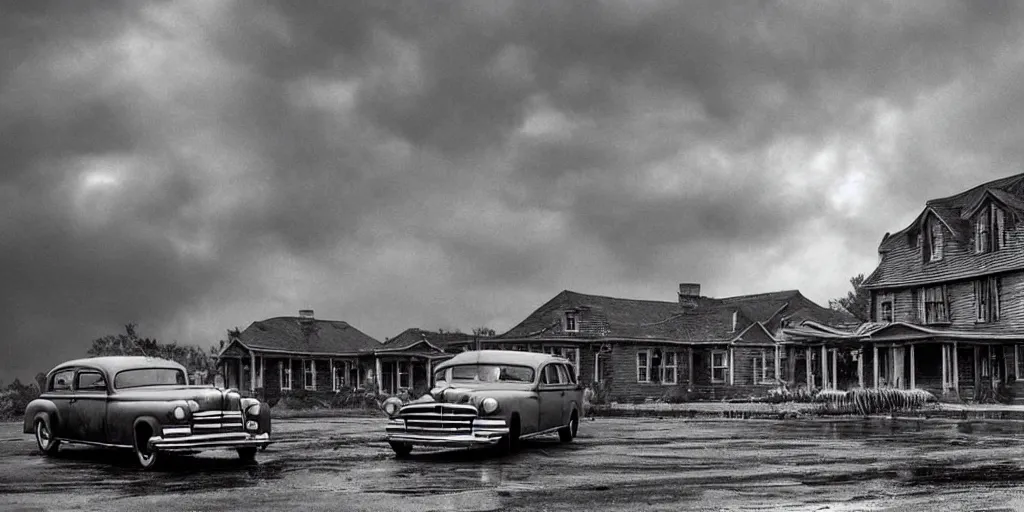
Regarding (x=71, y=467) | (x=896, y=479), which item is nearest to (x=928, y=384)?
(x=896, y=479)

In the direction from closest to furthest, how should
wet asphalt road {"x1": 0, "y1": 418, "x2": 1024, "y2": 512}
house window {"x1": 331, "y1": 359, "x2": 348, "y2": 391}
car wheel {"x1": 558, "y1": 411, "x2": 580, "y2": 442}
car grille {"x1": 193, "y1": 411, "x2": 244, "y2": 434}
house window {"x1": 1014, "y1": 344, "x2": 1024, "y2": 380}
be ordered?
wet asphalt road {"x1": 0, "y1": 418, "x2": 1024, "y2": 512}, car grille {"x1": 193, "y1": 411, "x2": 244, "y2": 434}, car wheel {"x1": 558, "y1": 411, "x2": 580, "y2": 442}, house window {"x1": 1014, "y1": 344, "x2": 1024, "y2": 380}, house window {"x1": 331, "y1": 359, "x2": 348, "y2": 391}

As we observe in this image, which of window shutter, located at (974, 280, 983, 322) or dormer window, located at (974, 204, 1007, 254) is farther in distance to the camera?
window shutter, located at (974, 280, 983, 322)

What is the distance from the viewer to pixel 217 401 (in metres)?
15.6

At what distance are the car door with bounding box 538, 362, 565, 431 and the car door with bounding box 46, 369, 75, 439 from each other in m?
7.56

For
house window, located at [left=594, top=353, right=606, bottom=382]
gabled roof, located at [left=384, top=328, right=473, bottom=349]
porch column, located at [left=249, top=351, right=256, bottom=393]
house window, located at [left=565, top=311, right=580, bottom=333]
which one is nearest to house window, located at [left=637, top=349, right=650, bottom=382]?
house window, located at [left=594, top=353, right=606, bottom=382]

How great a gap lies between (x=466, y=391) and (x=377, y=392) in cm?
3870

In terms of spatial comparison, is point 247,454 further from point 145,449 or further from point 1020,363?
point 1020,363

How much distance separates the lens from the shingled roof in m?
42.8

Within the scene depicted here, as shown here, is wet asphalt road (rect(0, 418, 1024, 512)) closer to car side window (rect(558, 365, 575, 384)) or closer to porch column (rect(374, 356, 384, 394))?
car side window (rect(558, 365, 575, 384))

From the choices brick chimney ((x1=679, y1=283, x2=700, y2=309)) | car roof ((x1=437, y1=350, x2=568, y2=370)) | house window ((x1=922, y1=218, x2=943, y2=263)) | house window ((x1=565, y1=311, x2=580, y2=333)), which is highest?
house window ((x1=922, y1=218, x2=943, y2=263))

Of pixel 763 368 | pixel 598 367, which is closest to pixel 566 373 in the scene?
pixel 598 367

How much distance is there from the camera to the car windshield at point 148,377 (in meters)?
16.5

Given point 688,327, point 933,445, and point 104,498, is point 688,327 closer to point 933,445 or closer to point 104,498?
point 933,445

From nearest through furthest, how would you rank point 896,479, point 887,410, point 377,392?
point 896,479
point 887,410
point 377,392
